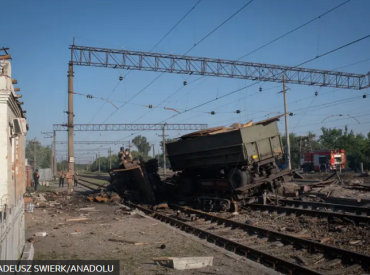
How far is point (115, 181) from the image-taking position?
65.7ft

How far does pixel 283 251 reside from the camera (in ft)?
25.3

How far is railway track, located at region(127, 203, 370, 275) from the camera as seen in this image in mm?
6418

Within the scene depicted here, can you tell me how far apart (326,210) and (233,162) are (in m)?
3.56

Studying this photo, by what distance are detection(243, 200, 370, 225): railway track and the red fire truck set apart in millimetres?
27353

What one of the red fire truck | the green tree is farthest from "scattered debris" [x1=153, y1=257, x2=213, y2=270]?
the green tree

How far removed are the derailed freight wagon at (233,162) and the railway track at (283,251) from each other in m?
2.40

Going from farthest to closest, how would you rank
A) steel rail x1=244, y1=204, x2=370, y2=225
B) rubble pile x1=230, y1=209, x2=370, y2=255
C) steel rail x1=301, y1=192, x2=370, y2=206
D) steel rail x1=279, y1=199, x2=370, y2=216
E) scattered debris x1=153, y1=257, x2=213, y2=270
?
steel rail x1=301, y1=192, x2=370, y2=206, steel rail x1=279, y1=199, x2=370, y2=216, steel rail x1=244, y1=204, x2=370, y2=225, rubble pile x1=230, y1=209, x2=370, y2=255, scattered debris x1=153, y1=257, x2=213, y2=270

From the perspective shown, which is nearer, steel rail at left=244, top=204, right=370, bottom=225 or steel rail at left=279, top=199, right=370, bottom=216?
steel rail at left=244, top=204, right=370, bottom=225

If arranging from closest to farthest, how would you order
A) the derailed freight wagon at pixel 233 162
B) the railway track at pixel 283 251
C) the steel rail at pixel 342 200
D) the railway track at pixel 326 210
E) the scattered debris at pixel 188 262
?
the railway track at pixel 283 251, the scattered debris at pixel 188 262, the railway track at pixel 326 210, the derailed freight wagon at pixel 233 162, the steel rail at pixel 342 200

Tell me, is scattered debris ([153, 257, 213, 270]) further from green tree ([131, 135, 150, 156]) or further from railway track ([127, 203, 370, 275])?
green tree ([131, 135, 150, 156])

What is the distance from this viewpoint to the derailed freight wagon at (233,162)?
12969mm

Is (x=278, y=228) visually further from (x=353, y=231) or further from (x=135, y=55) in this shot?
(x=135, y=55)

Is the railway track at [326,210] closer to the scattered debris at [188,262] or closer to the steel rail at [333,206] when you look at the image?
the steel rail at [333,206]

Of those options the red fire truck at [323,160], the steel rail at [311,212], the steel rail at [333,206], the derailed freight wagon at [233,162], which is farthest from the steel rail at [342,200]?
the red fire truck at [323,160]
